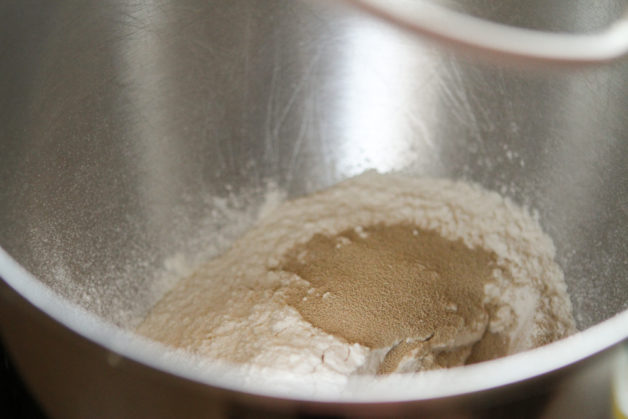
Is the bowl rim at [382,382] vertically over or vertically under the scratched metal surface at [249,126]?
over

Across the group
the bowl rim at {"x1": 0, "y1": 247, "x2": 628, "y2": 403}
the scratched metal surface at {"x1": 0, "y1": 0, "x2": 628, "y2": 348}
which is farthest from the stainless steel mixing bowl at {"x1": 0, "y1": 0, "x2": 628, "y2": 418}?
the bowl rim at {"x1": 0, "y1": 247, "x2": 628, "y2": 403}

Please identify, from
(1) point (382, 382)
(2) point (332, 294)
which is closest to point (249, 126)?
(2) point (332, 294)

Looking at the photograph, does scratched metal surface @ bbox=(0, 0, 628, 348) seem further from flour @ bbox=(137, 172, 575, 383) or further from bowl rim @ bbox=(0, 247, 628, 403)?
bowl rim @ bbox=(0, 247, 628, 403)

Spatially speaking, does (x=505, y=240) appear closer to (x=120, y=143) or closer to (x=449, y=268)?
(x=449, y=268)

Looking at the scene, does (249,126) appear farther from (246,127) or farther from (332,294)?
(332,294)

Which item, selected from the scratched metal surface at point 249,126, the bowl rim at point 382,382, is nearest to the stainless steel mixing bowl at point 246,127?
the scratched metal surface at point 249,126

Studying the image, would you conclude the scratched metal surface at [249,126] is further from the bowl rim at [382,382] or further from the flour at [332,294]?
the bowl rim at [382,382]

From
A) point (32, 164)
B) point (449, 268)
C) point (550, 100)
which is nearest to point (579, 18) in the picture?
point (550, 100)
